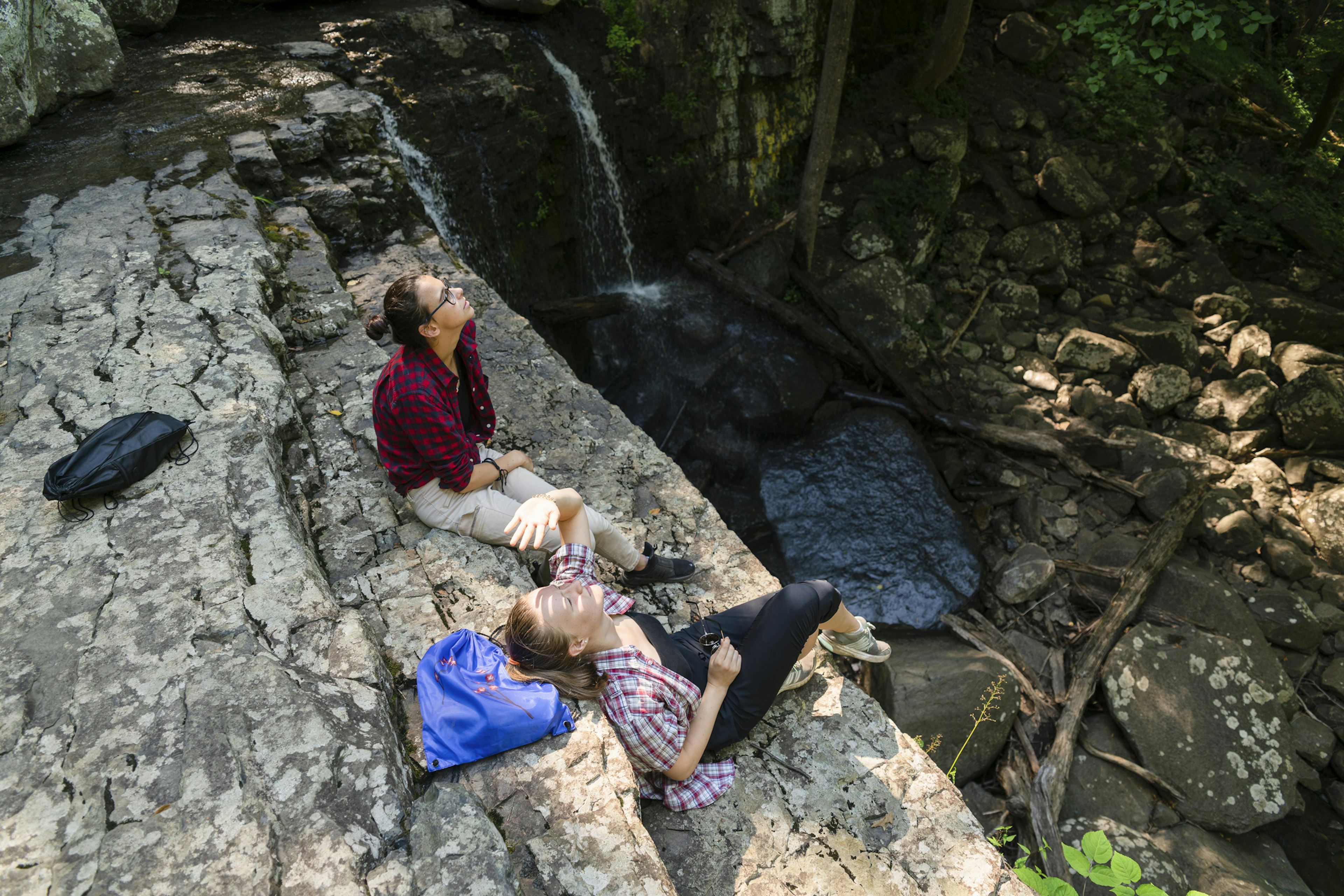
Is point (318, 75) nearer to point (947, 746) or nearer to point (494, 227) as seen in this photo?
point (494, 227)

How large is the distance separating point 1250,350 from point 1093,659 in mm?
4655

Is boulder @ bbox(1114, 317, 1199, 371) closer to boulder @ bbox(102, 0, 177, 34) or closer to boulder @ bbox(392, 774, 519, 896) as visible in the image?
boulder @ bbox(392, 774, 519, 896)

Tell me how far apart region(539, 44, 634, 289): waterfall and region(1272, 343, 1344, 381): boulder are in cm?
683

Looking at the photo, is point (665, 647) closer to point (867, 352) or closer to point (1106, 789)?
point (1106, 789)

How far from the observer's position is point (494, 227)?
6.14 m

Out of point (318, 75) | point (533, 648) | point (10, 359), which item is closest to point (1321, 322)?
point (533, 648)

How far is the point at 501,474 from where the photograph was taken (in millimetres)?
2957

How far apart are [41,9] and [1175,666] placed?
889 cm

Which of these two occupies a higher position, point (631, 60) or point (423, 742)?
point (631, 60)

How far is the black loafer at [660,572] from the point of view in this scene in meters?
2.99

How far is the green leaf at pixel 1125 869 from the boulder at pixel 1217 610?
4.02 metres

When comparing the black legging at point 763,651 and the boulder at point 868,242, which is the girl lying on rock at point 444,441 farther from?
the boulder at point 868,242

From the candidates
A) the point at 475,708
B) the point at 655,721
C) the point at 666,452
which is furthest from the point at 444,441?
the point at 666,452

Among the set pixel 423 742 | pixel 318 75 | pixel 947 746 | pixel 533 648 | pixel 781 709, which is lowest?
pixel 947 746
